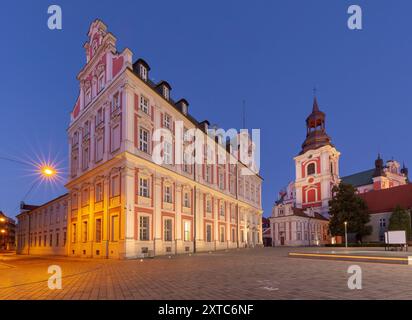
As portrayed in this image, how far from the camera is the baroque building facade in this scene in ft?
87.5

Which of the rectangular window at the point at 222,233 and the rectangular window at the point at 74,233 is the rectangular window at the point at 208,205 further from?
the rectangular window at the point at 74,233

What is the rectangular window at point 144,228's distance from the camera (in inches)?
1064

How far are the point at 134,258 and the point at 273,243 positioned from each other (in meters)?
53.5

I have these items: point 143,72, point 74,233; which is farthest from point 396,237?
point 74,233

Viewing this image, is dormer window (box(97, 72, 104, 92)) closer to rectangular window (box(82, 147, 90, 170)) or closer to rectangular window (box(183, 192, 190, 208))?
rectangular window (box(82, 147, 90, 170))

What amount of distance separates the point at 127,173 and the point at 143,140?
4389mm

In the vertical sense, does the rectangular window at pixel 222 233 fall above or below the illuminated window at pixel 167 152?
below

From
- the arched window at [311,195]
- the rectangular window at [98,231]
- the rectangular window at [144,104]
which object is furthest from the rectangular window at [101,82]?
the arched window at [311,195]

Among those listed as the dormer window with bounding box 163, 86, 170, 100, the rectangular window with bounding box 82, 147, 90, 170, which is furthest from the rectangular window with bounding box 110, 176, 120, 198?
the dormer window with bounding box 163, 86, 170, 100

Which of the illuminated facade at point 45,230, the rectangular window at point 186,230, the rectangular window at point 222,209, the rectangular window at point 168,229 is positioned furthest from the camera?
the rectangular window at point 222,209

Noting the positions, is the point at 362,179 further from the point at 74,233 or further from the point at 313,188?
the point at 74,233

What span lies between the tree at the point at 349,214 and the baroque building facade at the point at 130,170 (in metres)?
24.2

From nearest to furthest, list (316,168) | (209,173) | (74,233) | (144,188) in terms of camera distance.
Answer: (144,188)
(74,233)
(209,173)
(316,168)

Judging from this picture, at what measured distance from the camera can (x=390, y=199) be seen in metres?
61.4
